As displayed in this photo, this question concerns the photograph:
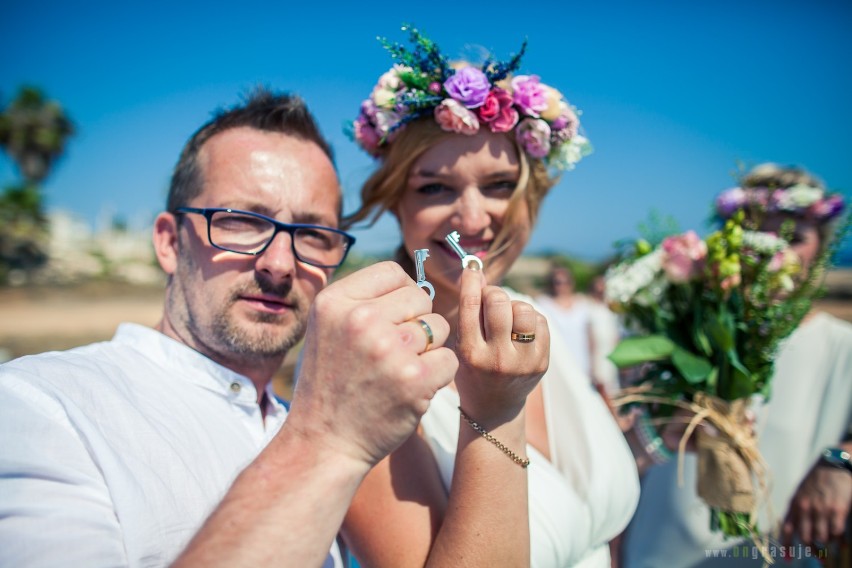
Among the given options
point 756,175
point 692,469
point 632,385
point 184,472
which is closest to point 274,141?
point 184,472

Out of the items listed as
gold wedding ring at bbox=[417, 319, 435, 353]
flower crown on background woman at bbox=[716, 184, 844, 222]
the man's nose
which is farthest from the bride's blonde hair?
flower crown on background woman at bbox=[716, 184, 844, 222]

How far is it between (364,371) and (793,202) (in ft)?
11.5

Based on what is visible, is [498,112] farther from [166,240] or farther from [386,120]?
[166,240]

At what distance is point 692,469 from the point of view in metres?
3.40

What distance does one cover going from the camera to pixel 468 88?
88.0 inches

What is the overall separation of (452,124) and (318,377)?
151 cm

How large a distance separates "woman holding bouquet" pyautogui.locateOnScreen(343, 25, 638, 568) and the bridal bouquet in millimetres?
473

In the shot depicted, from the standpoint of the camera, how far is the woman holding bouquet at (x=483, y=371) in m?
1.50

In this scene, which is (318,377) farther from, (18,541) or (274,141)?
(274,141)

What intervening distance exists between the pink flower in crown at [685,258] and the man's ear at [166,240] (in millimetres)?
2538

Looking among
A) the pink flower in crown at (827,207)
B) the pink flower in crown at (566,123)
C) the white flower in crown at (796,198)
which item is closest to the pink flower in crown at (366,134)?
the pink flower in crown at (566,123)

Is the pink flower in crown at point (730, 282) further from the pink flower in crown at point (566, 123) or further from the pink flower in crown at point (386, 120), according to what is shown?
the pink flower in crown at point (386, 120)

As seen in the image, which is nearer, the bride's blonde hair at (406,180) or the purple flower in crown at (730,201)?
the bride's blonde hair at (406,180)

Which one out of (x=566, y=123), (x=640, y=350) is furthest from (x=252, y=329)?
(x=640, y=350)
